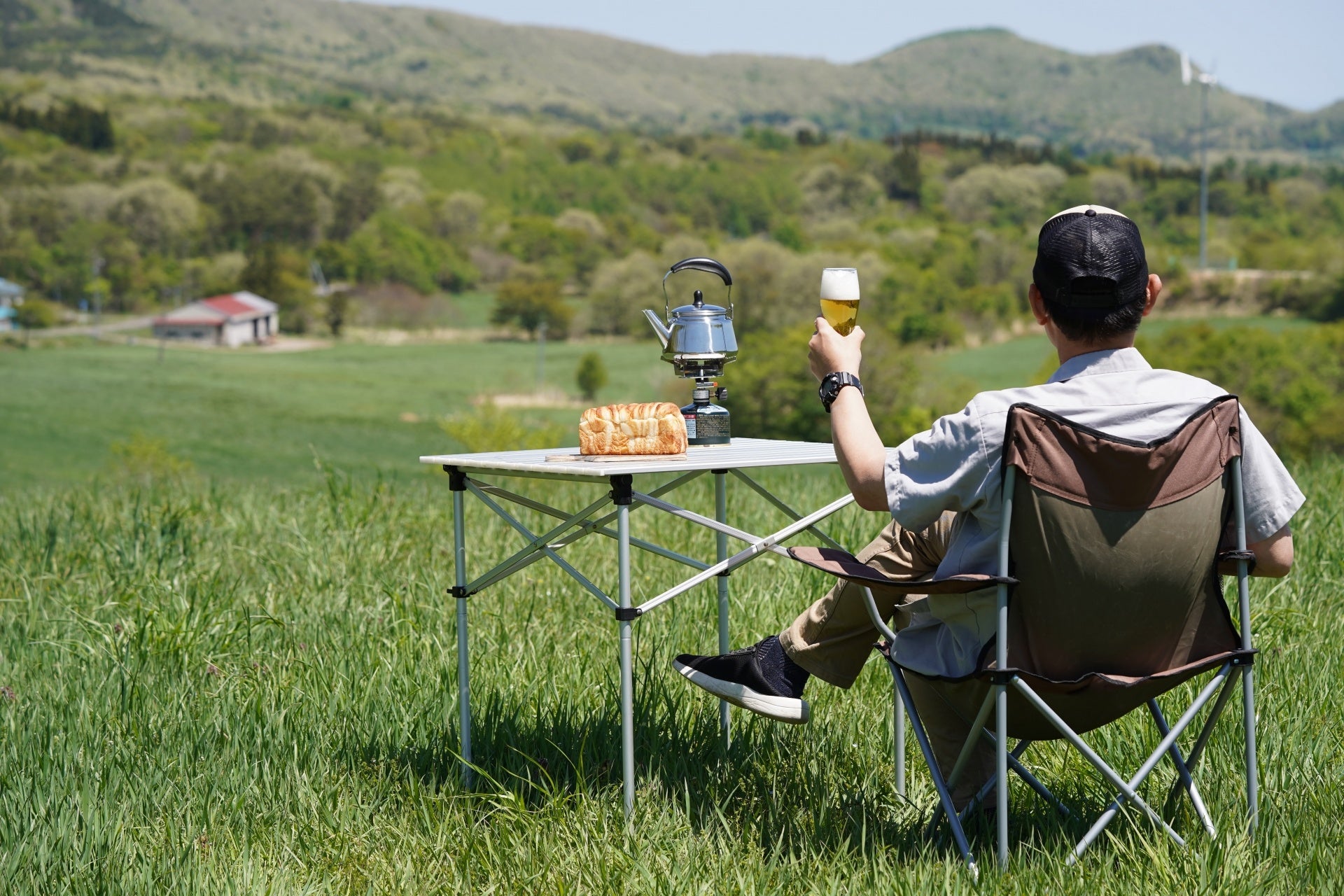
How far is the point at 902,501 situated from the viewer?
1725mm

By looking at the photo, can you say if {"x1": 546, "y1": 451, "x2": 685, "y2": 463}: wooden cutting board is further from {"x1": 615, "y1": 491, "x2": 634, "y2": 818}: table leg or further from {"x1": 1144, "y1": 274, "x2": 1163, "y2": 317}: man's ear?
{"x1": 1144, "y1": 274, "x2": 1163, "y2": 317}: man's ear

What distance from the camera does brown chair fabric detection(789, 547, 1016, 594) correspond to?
5.40 ft

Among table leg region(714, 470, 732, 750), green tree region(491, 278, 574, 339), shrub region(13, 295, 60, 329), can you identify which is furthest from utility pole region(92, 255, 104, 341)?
table leg region(714, 470, 732, 750)

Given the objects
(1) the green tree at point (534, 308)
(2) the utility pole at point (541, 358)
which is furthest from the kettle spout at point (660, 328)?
(1) the green tree at point (534, 308)

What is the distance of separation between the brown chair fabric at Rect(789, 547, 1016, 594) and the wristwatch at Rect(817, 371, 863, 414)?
220mm

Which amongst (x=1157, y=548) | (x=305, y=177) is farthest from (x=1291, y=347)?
(x=305, y=177)

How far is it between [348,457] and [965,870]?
2056 inches

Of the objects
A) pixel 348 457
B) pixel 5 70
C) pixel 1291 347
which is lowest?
pixel 348 457

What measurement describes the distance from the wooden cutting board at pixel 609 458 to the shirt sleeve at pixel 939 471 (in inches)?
18.6

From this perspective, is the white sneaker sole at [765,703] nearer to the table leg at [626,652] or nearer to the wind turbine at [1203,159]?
the table leg at [626,652]

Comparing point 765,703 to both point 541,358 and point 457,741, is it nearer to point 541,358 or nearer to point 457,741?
point 457,741

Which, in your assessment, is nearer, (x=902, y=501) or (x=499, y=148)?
(x=902, y=501)

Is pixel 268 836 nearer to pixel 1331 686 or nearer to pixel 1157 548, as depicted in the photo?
pixel 1157 548

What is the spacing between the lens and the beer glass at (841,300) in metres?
2.01
